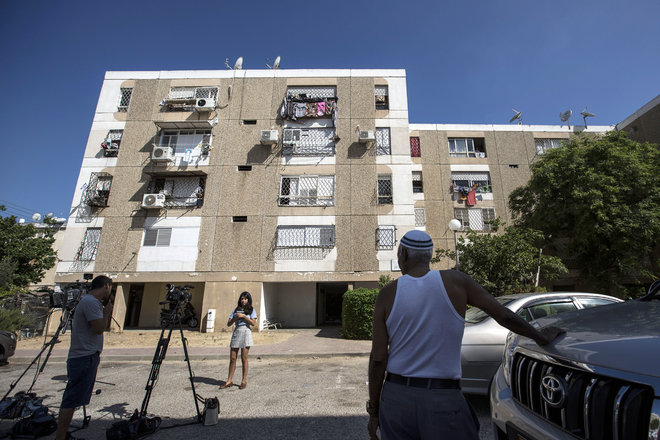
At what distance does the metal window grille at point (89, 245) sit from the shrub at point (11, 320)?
426cm

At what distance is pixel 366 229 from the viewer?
15516 mm

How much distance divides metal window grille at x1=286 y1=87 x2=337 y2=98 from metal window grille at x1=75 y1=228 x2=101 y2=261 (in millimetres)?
12756

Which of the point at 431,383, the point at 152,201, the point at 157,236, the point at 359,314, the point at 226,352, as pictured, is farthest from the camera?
the point at 157,236

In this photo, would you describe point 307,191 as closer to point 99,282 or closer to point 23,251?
point 99,282

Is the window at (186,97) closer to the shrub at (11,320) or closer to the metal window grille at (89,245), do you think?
the metal window grille at (89,245)

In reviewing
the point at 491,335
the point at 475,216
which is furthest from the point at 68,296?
the point at 475,216

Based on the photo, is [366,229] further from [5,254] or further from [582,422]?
[5,254]

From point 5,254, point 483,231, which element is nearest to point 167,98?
point 5,254

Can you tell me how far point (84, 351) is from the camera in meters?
3.44

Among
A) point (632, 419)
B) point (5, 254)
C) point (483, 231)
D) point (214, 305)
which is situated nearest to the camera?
point (632, 419)

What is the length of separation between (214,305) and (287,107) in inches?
441

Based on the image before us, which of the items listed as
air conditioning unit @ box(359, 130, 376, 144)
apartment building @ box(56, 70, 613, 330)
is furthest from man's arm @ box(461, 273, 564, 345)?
air conditioning unit @ box(359, 130, 376, 144)

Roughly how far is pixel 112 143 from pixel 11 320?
1014 centimetres

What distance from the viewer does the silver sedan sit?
3949 millimetres
